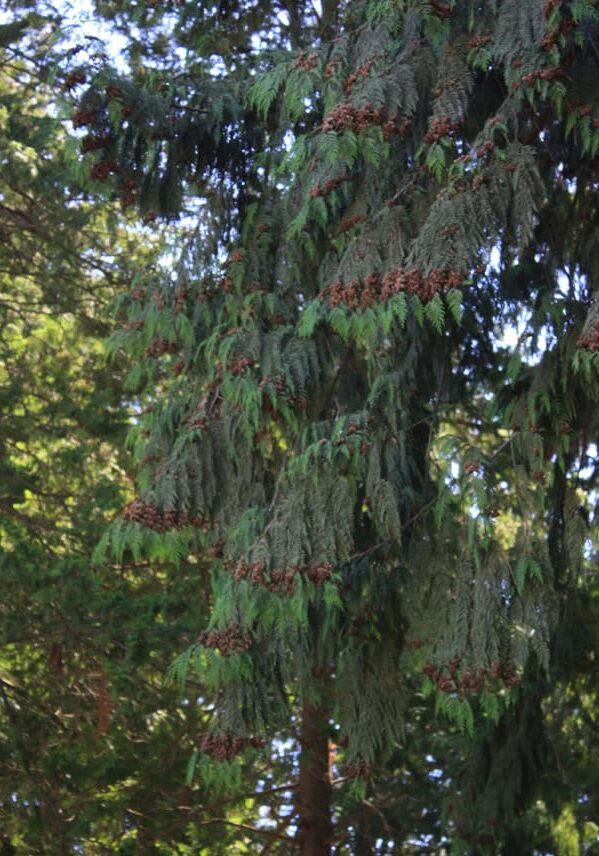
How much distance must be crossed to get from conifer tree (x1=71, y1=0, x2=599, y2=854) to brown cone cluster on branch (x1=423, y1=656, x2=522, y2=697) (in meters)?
0.01

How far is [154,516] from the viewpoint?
5793 millimetres

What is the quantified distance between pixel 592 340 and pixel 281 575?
60.0 inches

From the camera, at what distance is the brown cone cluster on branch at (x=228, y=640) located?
550 centimetres

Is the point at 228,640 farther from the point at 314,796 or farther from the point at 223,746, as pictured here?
the point at 314,796

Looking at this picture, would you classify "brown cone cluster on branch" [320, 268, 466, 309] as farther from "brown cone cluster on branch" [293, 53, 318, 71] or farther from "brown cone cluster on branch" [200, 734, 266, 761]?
"brown cone cluster on branch" [200, 734, 266, 761]

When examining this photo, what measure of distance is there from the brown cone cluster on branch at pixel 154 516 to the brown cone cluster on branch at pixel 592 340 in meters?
1.99

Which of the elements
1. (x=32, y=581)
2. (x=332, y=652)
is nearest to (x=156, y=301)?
(x=332, y=652)

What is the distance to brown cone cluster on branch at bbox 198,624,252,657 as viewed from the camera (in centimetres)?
550

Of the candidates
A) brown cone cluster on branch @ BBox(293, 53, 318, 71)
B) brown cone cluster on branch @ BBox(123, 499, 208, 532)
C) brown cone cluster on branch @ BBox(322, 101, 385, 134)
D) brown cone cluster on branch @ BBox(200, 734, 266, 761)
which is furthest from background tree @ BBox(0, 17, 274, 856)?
brown cone cluster on branch @ BBox(322, 101, 385, 134)

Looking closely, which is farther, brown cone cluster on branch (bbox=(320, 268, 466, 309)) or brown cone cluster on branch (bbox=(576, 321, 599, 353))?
brown cone cluster on branch (bbox=(320, 268, 466, 309))

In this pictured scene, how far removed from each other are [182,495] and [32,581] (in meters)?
3.30

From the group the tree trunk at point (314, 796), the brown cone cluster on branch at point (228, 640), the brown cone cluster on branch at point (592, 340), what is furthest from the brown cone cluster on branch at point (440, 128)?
the tree trunk at point (314, 796)

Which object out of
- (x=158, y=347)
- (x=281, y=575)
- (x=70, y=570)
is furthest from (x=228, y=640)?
(x=70, y=570)

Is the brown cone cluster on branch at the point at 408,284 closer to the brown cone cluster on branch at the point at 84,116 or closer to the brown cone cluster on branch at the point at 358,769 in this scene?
the brown cone cluster on branch at the point at 84,116
